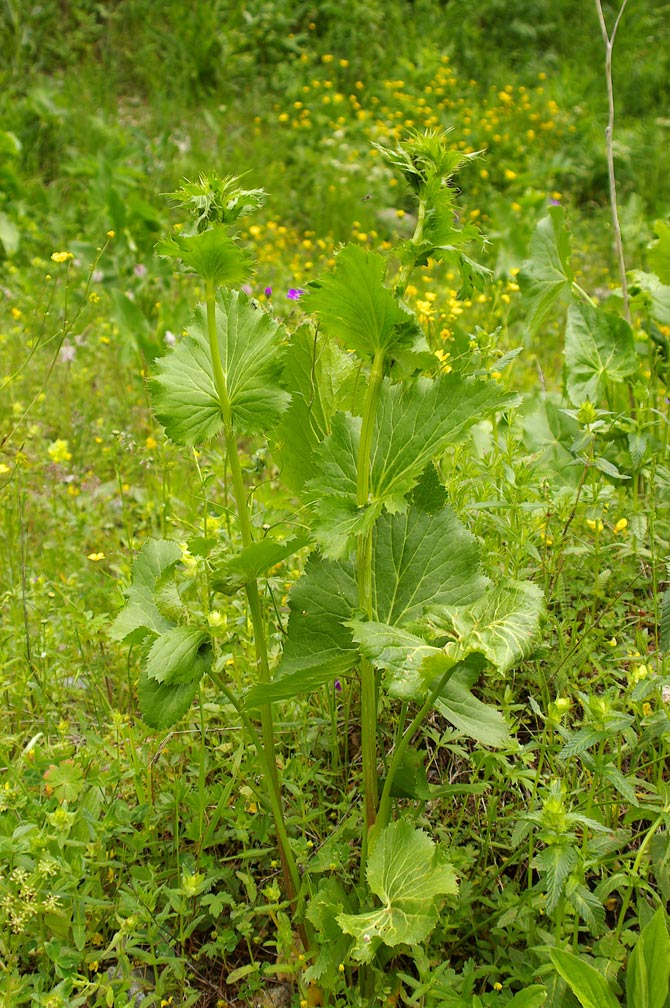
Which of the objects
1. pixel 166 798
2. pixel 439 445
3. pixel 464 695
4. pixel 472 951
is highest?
pixel 439 445

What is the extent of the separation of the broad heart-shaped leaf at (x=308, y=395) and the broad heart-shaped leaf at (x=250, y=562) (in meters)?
0.20

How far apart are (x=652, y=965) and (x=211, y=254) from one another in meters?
1.20

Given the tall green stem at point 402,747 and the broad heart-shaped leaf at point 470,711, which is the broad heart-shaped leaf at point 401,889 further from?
the broad heart-shaped leaf at point 470,711

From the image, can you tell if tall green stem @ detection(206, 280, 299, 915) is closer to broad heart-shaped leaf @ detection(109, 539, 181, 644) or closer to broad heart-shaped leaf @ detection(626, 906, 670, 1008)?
broad heart-shaped leaf @ detection(109, 539, 181, 644)

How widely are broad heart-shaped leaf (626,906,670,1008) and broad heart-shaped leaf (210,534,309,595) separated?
746 mm

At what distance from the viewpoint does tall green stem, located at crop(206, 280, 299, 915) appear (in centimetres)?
135

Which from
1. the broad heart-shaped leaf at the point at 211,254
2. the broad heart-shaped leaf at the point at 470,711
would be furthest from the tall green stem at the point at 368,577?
the broad heart-shaped leaf at the point at 211,254

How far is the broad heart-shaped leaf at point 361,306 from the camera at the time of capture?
1.19 meters

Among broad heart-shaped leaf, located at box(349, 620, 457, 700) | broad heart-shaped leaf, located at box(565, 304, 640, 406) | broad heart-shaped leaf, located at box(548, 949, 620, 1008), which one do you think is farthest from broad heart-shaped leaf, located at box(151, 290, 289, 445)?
broad heart-shaped leaf, located at box(565, 304, 640, 406)

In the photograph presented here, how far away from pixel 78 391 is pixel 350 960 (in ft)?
9.52

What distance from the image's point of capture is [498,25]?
26.3 feet

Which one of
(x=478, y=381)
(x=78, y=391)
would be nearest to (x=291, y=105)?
(x=78, y=391)

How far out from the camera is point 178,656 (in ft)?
4.41

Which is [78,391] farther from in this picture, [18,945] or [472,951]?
[472,951]
